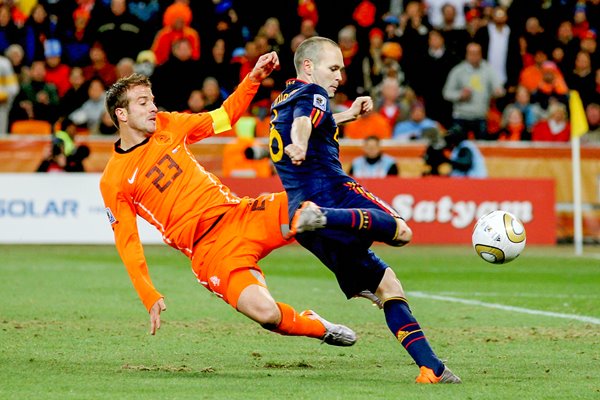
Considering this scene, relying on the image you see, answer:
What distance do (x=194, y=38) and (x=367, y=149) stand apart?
4.61 metres

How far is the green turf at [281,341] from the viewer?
6840mm

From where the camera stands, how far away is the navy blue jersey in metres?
7.29

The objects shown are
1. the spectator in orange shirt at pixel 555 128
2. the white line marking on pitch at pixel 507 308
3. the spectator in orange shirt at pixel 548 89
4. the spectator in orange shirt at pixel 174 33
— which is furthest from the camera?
the spectator in orange shirt at pixel 548 89

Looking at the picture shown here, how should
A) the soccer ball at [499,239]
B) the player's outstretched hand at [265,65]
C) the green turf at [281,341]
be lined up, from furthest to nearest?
1. the player's outstretched hand at [265,65]
2. the soccer ball at [499,239]
3. the green turf at [281,341]

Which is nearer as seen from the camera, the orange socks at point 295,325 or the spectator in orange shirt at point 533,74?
the orange socks at point 295,325

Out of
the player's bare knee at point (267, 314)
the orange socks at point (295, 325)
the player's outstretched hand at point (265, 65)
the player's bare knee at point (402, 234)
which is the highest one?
the player's outstretched hand at point (265, 65)

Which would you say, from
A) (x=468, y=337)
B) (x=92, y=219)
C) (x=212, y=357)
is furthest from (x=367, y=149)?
(x=212, y=357)

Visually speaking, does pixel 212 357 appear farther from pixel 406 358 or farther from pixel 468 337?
pixel 468 337

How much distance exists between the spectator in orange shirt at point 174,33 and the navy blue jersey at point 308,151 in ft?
47.2

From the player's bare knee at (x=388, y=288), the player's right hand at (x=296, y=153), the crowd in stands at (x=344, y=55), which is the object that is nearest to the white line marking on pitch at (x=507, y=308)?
the player's bare knee at (x=388, y=288)

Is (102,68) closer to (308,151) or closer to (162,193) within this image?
(162,193)

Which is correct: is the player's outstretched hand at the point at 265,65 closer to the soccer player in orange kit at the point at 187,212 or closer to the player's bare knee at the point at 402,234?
the soccer player in orange kit at the point at 187,212

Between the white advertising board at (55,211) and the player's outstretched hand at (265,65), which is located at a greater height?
the player's outstretched hand at (265,65)

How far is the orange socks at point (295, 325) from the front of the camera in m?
7.68
